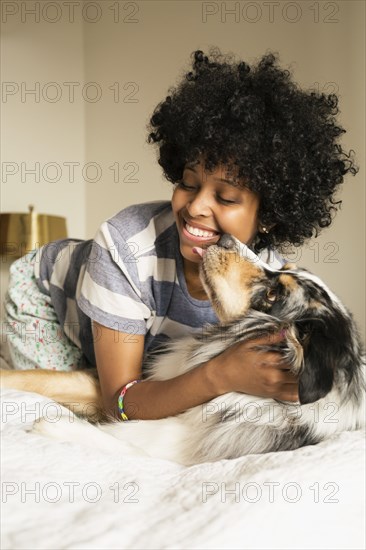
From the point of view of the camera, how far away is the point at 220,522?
0.95 meters

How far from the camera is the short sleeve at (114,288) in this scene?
5.74 feet

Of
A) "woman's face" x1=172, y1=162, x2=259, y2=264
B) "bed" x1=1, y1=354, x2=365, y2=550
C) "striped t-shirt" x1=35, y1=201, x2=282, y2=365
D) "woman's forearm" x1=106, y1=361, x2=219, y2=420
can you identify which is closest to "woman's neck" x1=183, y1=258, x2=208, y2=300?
"striped t-shirt" x1=35, y1=201, x2=282, y2=365

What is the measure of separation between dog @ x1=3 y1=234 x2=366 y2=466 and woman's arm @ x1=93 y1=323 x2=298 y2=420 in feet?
0.09

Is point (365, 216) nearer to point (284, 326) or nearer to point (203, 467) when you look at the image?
point (284, 326)

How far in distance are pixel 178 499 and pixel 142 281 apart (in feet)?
2.85

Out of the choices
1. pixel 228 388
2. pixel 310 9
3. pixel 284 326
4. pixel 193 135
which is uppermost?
pixel 310 9

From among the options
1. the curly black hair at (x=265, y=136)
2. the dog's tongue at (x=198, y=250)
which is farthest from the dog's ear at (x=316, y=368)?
the curly black hair at (x=265, y=136)

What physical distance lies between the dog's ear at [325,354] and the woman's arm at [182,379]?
0.26ft

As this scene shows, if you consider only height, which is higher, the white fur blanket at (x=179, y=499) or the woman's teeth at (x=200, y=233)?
the woman's teeth at (x=200, y=233)

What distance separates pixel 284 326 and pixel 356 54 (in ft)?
6.81

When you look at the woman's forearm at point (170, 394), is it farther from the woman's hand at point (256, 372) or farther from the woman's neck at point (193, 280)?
the woman's neck at point (193, 280)

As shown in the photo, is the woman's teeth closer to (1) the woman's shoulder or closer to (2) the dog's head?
(2) the dog's head

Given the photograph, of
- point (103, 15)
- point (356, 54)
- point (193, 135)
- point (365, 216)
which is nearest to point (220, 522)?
point (193, 135)

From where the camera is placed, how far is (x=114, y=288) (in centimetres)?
178
